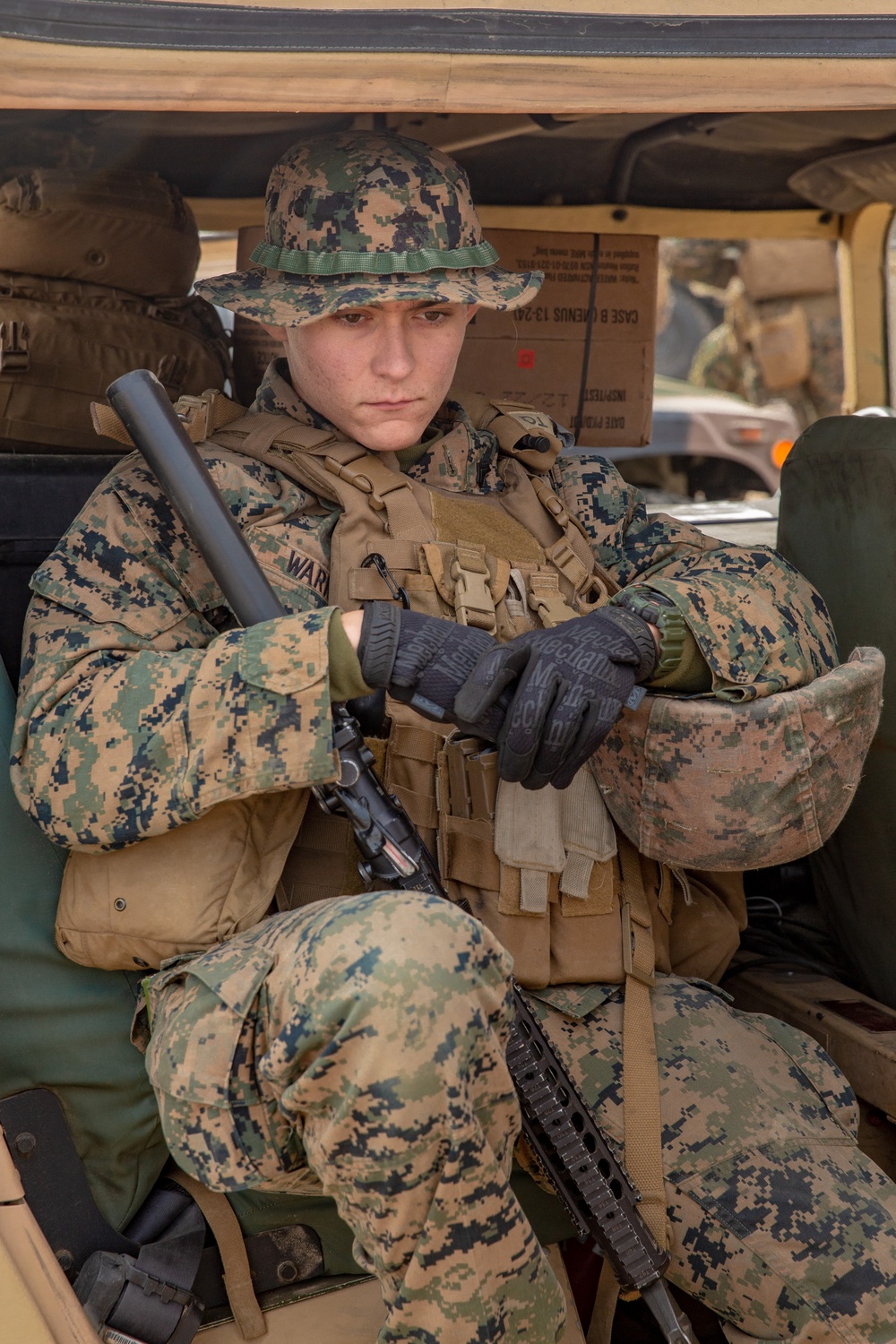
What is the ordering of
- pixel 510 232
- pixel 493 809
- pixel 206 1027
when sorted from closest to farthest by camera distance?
pixel 206 1027 < pixel 493 809 < pixel 510 232

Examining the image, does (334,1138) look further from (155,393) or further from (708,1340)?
(708,1340)

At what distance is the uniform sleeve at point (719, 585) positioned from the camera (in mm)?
1831

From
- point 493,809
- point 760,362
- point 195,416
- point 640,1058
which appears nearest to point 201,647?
point 195,416

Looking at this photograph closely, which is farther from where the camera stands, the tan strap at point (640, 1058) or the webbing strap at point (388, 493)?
the webbing strap at point (388, 493)

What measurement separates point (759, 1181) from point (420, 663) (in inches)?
32.1

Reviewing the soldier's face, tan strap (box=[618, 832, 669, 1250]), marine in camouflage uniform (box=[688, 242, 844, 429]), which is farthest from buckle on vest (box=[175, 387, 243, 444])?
marine in camouflage uniform (box=[688, 242, 844, 429])

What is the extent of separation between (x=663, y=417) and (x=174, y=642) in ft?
24.7

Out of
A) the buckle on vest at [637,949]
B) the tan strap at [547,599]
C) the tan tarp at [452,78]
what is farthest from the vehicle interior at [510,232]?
the tan strap at [547,599]

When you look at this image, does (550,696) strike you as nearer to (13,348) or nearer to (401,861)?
(401,861)

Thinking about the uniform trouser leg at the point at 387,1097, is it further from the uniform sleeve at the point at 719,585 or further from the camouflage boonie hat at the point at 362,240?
the camouflage boonie hat at the point at 362,240

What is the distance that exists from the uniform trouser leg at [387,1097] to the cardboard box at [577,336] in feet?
5.41

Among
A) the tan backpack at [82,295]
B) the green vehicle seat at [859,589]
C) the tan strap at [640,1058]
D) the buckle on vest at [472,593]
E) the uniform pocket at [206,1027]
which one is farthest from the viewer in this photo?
the tan backpack at [82,295]

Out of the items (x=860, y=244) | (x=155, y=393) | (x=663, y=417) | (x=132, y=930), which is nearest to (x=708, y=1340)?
(x=132, y=930)

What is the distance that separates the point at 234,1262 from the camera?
1.70m
